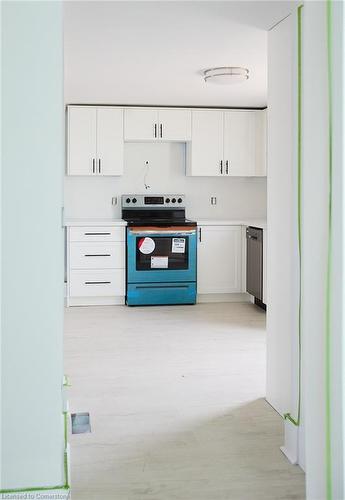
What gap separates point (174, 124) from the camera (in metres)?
7.00

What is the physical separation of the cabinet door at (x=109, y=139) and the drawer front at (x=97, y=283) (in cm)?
116

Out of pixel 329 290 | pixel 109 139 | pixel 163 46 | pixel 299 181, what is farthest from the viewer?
pixel 109 139

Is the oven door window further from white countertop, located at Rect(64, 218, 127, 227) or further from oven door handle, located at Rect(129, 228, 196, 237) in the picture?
white countertop, located at Rect(64, 218, 127, 227)

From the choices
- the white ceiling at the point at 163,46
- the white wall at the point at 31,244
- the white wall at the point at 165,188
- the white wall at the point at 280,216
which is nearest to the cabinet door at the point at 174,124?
the white wall at the point at 165,188

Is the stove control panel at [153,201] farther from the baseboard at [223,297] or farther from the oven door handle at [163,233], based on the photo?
the baseboard at [223,297]

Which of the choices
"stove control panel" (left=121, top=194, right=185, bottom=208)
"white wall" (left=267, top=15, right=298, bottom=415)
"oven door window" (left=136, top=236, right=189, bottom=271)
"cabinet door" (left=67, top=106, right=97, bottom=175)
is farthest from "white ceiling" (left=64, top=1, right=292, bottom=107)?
"oven door window" (left=136, top=236, right=189, bottom=271)

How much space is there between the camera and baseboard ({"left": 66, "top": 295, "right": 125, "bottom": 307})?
674cm

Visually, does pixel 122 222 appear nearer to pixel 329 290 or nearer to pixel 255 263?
pixel 255 263

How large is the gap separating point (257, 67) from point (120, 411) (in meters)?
2.94

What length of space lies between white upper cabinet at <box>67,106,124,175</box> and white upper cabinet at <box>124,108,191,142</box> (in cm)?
13

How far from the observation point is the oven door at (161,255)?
6668 mm

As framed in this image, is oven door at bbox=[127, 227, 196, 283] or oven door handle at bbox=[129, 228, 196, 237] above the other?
oven door handle at bbox=[129, 228, 196, 237]

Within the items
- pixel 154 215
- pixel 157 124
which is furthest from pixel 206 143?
pixel 154 215

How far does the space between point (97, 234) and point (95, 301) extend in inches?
29.7
